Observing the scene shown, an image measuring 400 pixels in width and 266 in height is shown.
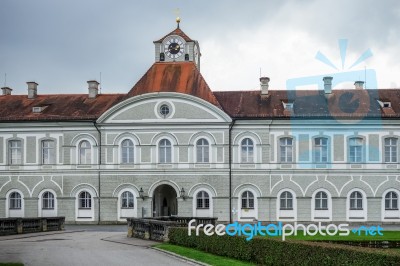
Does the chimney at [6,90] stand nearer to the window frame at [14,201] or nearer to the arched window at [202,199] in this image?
the window frame at [14,201]

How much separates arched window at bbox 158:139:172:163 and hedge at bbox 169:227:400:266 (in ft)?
61.1

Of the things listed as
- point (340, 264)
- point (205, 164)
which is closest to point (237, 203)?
point (205, 164)

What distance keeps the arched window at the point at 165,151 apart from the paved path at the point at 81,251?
1303 centimetres

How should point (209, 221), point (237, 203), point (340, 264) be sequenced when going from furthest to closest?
point (237, 203)
point (209, 221)
point (340, 264)

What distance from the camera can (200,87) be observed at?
45031 mm

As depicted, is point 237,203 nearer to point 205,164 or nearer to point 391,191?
point 205,164

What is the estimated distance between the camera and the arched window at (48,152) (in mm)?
45312

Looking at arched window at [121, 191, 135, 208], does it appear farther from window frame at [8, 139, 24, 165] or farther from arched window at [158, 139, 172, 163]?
window frame at [8, 139, 24, 165]

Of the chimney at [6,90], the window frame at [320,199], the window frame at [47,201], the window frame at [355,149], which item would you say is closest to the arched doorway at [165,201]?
the window frame at [47,201]

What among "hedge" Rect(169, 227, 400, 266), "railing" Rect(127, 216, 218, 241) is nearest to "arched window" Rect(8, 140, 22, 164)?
"railing" Rect(127, 216, 218, 241)

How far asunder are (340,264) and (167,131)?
27.7 meters

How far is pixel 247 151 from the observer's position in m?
44.1

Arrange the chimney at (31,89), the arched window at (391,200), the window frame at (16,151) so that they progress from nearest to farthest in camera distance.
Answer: the arched window at (391,200)
the window frame at (16,151)
the chimney at (31,89)

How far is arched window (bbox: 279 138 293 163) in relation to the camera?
4412cm
